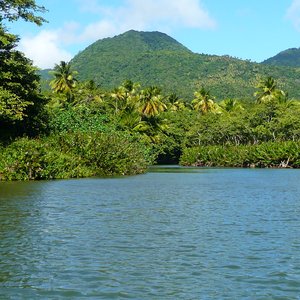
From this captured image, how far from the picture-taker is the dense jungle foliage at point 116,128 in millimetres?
40219

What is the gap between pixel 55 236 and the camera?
50.9 ft

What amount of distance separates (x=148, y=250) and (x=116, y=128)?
5538 cm

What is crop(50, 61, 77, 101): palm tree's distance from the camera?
8950cm

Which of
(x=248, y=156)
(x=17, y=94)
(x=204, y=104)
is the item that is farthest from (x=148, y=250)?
(x=204, y=104)

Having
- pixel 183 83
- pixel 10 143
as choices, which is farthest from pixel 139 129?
pixel 183 83

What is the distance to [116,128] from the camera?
225 ft

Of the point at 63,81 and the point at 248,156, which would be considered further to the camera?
the point at 63,81

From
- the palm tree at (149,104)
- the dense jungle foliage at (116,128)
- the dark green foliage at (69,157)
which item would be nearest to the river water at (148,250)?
the dark green foliage at (69,157)

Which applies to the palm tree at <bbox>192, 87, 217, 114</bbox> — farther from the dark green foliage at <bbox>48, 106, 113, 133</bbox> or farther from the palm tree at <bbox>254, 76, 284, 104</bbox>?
the dark green foliage at <bbox>48, 106, 113, 133</bbox>

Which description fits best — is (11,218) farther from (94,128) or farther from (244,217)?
(94,128)

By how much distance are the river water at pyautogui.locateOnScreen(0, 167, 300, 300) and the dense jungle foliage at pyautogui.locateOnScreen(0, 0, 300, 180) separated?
56.7 feet

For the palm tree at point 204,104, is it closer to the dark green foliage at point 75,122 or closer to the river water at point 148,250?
the dark green foliage at point 75,122

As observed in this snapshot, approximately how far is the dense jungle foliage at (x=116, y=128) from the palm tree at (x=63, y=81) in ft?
0.53

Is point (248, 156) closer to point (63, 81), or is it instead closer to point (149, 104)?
point (149, 104)
